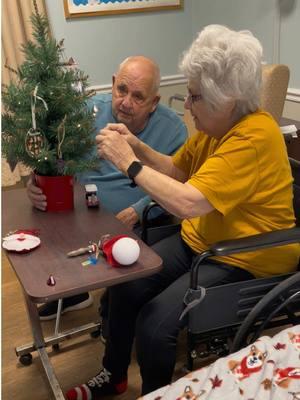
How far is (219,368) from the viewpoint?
114 centimetres

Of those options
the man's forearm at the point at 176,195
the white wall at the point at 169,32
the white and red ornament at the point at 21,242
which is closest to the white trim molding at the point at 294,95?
the white wall at the point at 169,32

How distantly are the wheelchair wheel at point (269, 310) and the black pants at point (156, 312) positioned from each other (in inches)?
5.5

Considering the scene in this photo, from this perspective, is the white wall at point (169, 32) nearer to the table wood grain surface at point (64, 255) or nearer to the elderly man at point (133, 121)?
the elderly man at point (133, 121)

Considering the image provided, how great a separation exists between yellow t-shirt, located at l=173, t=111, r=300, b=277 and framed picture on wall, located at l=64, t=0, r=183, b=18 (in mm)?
2128

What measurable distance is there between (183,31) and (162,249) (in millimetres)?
2568

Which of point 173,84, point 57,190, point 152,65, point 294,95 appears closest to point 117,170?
point 152,65

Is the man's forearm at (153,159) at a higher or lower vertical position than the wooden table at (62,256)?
higher

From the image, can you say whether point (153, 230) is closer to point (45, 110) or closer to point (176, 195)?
point (176, 195)

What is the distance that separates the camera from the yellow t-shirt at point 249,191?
1.39 meters

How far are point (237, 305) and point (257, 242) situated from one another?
0.71 feet

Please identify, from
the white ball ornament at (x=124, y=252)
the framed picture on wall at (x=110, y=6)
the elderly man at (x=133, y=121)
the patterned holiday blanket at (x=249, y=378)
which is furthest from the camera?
the framed picture on wall at (x=110, y=6)

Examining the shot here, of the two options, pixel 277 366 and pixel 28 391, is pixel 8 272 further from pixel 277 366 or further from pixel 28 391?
pixel 277 366

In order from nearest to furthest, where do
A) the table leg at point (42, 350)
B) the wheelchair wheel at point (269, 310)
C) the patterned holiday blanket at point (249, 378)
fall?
the patterned holiday blanket at point (249, 378) → the wheelchair wheel at point (269, 310) → the table leg at point (42, 350)

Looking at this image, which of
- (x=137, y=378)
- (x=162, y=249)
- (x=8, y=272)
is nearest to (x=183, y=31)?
(x=8, y=272)
